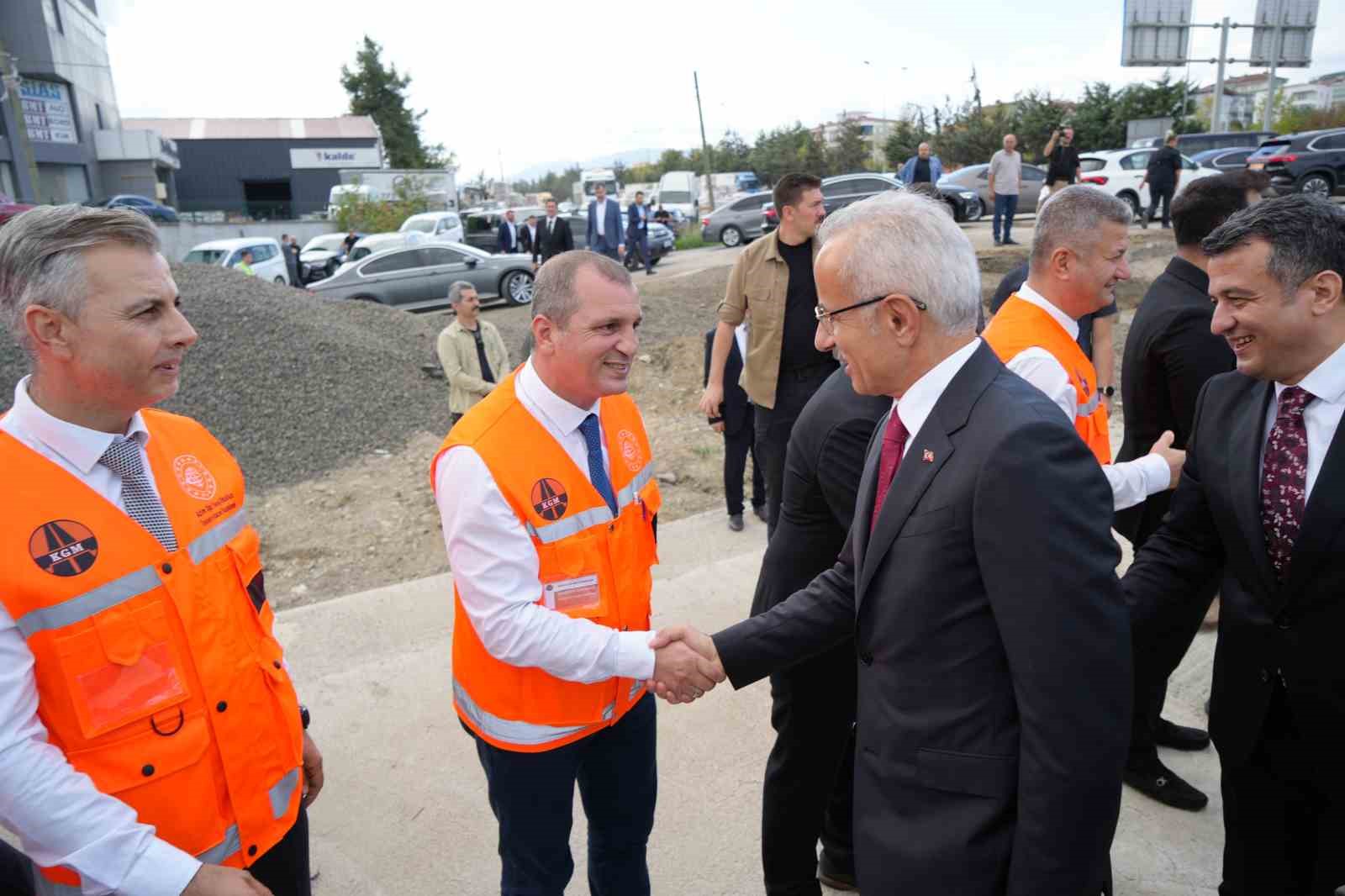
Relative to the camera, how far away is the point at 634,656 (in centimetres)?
220

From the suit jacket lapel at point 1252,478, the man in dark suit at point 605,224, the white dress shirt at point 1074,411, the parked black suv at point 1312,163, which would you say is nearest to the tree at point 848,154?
the parked black suv at point 1312,163

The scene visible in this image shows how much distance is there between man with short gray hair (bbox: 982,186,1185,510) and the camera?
278cm

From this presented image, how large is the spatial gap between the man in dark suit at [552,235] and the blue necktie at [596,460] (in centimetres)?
1323

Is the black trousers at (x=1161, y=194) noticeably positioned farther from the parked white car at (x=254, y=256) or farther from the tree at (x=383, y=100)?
the tree at (x=383, y=100)

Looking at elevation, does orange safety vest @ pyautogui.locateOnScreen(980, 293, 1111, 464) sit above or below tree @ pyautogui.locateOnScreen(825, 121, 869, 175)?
below

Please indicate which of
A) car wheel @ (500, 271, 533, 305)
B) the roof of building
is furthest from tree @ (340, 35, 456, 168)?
car wheel @ (500, 271, 533, 305)

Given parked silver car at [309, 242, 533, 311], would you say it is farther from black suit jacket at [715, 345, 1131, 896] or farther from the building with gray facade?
the building with gray facade

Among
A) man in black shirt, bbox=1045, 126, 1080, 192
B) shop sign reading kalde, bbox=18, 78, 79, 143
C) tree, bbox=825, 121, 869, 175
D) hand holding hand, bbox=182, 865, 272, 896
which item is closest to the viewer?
hand holding hand, bbox=182, 865, 272, 896

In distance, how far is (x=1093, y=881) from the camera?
159 cm

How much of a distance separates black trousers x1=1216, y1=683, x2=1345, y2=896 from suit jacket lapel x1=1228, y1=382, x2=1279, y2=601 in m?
0.31

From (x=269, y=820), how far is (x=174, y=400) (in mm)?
8385

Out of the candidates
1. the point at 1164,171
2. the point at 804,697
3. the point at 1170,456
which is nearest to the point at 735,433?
the point at 1170,456

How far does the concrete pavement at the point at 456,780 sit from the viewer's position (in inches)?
118

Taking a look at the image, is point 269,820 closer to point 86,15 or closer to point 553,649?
point 553,649
